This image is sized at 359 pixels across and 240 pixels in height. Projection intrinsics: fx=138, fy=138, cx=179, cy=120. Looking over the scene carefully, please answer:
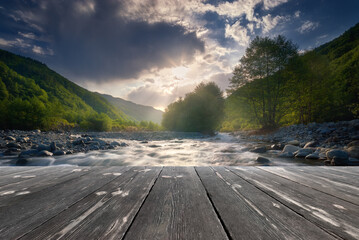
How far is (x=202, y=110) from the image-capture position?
19.2 meters

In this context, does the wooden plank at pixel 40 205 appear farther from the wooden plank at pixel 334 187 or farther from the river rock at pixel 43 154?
the river rock at pixel 43 154

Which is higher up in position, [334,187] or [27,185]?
[334,187]

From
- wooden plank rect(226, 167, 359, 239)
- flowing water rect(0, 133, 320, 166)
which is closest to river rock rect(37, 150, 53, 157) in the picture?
flowing water rect(0, 133, 320, 166)

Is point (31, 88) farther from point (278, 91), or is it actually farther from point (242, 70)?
point (278, 91)

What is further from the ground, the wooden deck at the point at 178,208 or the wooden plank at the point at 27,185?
the wooden deck at the point at 178,208

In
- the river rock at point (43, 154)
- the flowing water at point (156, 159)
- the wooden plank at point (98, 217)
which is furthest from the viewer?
the river rock at point (43, 154)

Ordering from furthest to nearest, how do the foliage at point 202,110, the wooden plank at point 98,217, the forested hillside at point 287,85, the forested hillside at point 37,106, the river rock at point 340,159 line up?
the foliage at point 202,110
the forested hillside at point 287,85
the forested hillside at point 37,106
the river rock at point 340,159
the wooden plank at point 98,217

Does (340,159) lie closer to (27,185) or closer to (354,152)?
(354,152)

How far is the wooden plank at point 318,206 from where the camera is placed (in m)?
0.67

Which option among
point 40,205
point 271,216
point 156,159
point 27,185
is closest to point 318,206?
point 271,216

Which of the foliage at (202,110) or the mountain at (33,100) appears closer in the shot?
the mountain at (33,100)

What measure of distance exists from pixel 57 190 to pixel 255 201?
1.55m

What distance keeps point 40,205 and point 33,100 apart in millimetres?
17893

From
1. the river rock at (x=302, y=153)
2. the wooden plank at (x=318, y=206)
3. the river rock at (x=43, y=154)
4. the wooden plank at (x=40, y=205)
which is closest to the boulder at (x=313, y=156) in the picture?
the river rock at (x=302, y=153)
